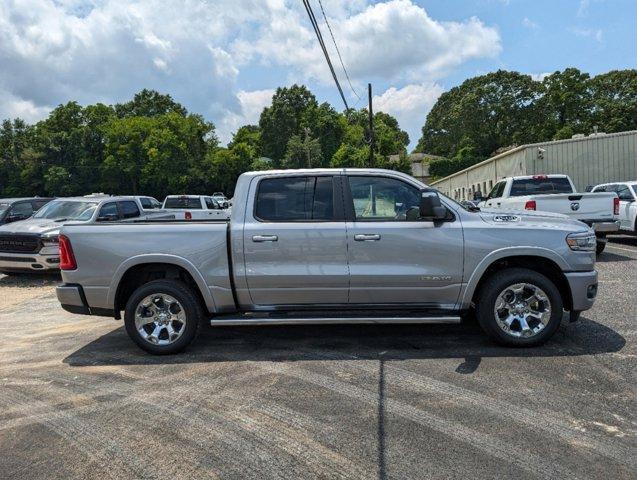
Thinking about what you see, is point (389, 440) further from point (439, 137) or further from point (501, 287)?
point (439, 137)

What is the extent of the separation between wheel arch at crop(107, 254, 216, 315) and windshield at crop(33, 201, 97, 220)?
22.0 feet

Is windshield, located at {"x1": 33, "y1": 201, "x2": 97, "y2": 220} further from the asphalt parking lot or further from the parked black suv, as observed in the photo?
the asphalt parking lot

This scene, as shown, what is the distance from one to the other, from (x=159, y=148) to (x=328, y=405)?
6301 cm

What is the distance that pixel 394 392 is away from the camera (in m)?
4.32

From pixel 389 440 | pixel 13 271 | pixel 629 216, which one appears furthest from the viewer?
pixel 629 216

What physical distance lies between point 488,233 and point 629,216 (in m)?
10.6

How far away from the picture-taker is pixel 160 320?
551 cm

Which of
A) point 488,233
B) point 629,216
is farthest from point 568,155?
point 488,233

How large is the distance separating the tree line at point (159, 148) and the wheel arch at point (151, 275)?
48.4 m

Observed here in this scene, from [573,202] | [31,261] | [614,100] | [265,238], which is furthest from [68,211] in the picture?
[614,100]

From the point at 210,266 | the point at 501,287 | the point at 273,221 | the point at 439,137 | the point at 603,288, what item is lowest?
the point at 603,288

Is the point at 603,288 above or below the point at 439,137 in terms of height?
below

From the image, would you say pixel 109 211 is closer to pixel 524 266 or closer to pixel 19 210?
pixel 19 210

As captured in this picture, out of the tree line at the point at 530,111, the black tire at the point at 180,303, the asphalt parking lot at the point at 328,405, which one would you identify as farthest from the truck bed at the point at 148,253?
the tree line at the point at 530,111
